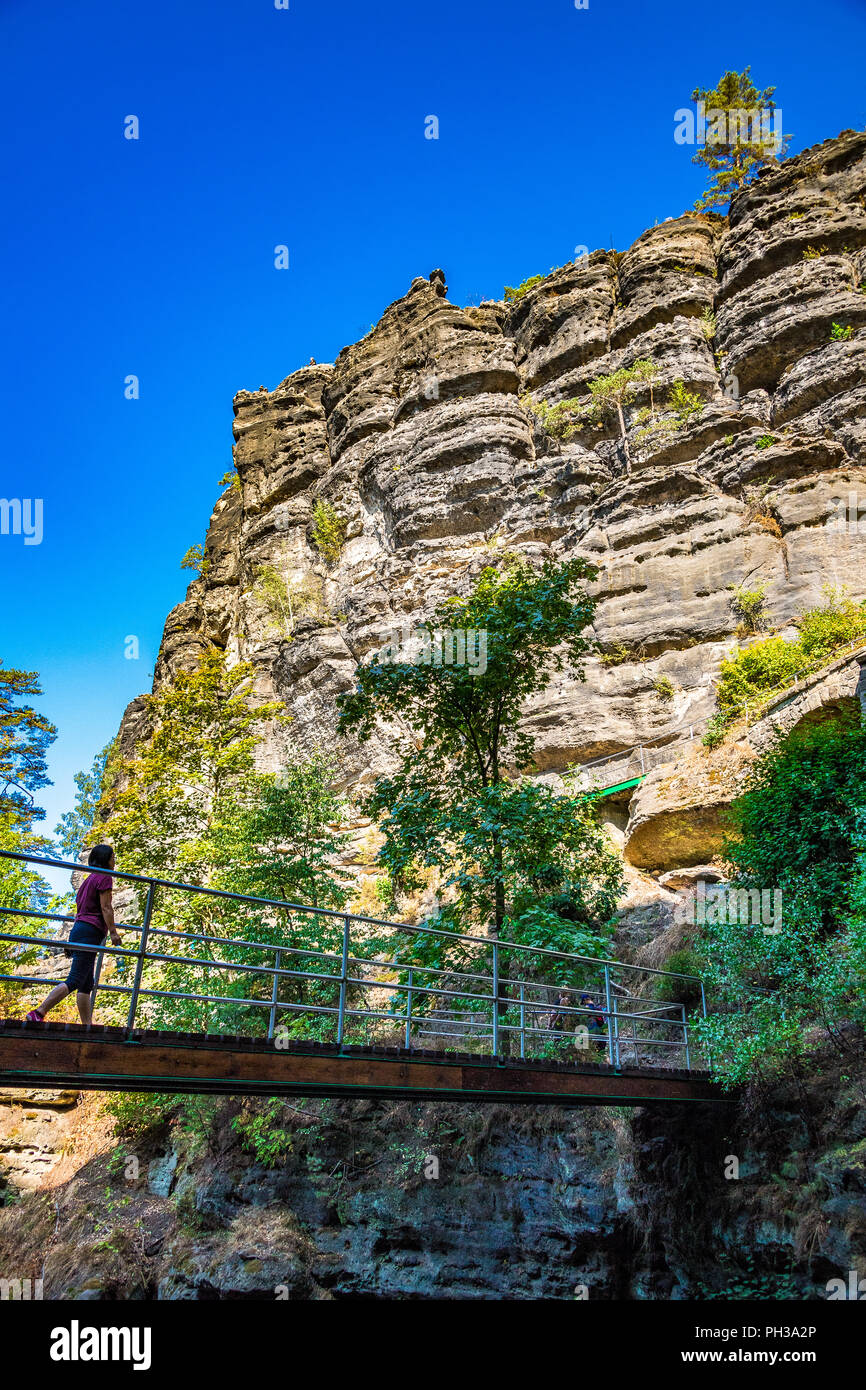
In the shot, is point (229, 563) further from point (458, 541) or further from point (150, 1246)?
point (150, 1246)

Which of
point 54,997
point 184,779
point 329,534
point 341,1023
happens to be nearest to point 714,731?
point 341,1023

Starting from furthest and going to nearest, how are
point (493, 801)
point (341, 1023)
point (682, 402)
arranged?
point (682, 402), point (493, 801), point (341, 1023)

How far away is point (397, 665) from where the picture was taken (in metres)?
15.3

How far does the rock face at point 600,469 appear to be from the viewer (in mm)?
25234

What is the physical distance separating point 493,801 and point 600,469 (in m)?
21.5

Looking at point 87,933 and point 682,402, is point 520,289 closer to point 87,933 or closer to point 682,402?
point 682,402

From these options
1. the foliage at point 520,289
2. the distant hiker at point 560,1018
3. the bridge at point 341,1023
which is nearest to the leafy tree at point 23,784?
the bridge at point 341,1023

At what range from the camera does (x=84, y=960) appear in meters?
6.74

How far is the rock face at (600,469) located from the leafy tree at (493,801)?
330 inches

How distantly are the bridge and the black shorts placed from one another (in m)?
0.13

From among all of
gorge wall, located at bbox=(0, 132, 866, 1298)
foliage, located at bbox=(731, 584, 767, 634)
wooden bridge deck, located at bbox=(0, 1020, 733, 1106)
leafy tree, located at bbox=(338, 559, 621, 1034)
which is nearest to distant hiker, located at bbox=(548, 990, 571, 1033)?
leafy tree, located at bbox=(338, 559, 621, 1034)
